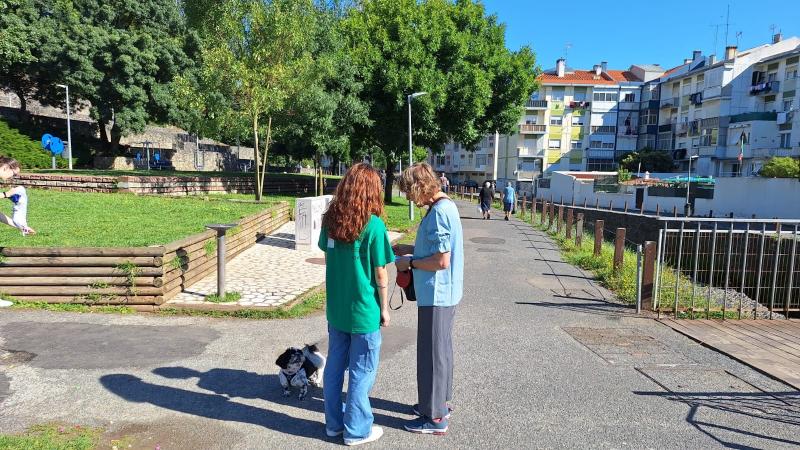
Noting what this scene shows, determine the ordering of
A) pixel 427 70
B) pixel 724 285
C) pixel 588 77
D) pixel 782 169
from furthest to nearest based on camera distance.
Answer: pixel 588 77, pixel 782 169, pixel 427 70, pixel 724 285

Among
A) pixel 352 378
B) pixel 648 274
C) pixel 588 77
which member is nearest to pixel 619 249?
pixel 648 274

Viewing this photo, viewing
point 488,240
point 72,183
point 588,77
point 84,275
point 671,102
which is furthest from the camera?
point 588,77

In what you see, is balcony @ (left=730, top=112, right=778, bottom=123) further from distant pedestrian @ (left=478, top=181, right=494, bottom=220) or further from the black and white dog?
the black and white dog

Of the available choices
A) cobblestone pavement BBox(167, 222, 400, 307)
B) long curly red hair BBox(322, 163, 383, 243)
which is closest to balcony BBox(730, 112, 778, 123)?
cobblestone pavement BBox(167, 222, 400, 307)

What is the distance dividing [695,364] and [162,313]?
573 cm

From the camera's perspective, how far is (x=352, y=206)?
3.21 metres

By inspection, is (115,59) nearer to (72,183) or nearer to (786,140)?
(72,183)

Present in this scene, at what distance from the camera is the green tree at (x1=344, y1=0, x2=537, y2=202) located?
23328 mm

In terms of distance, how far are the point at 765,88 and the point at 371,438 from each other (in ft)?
196

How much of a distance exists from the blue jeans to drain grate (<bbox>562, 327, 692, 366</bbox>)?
2805mm

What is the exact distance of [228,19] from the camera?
1574 cm

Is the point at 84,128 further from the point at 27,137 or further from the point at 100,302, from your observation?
the point at 100,302

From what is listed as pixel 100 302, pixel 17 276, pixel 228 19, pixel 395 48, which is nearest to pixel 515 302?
pixel 100 302

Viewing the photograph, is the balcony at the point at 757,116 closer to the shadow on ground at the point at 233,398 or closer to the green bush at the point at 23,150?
the green bush at the point at 23,150
